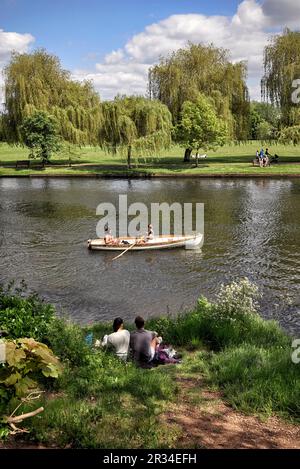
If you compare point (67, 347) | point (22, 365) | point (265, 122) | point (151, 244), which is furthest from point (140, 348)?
point (265, 122)

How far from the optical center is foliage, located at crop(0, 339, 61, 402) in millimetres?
4863

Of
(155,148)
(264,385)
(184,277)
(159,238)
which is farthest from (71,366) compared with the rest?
(155,148)

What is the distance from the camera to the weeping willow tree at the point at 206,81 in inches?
2176

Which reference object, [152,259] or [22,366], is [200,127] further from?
[22,366]

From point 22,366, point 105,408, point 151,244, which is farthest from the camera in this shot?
point 151,244

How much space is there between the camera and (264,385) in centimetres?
740

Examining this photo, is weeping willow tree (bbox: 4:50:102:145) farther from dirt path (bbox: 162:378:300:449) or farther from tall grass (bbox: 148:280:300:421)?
dirt path (bbox: 162:378:300:449)

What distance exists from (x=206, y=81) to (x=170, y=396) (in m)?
53.0

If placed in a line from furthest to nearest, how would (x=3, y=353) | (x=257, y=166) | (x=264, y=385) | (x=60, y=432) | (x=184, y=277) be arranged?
(x=257, y=166), (x=184, y=277), (x=264, y=385), (x=60, y=432), (x=3, y=353)

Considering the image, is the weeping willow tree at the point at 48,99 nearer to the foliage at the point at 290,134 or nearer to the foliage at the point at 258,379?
the foliage at the point at 290,134

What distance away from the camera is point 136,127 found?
5156 cm

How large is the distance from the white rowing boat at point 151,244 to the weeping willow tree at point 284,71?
107ft

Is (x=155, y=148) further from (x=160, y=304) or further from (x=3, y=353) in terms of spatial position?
(x=3, y=353)

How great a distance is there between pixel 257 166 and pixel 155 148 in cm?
1136
